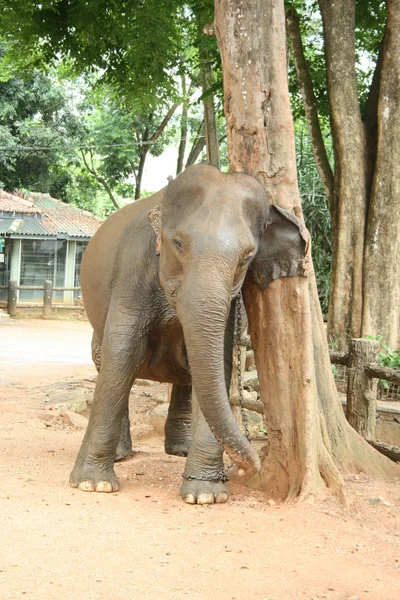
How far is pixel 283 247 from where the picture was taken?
510 centimetres

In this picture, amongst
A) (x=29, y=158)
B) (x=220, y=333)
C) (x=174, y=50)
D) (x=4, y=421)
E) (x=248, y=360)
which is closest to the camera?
(x=220, y=333)

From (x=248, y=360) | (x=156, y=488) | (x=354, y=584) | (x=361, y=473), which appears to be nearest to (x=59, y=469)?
(x=156, y=488)

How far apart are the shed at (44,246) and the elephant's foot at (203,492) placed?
22251 millimetres

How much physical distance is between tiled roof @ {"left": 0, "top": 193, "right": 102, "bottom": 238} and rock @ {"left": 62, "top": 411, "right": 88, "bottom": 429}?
59.4 ft

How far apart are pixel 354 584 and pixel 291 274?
2.14 m

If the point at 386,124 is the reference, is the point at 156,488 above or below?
below

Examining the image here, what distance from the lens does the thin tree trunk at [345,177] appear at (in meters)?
9.06

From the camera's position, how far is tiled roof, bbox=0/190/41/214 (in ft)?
82.9

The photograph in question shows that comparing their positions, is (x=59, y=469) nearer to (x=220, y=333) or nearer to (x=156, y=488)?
(x=156, y=488)

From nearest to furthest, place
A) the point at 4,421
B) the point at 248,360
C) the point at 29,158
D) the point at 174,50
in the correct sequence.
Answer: the point at 4,421 → the point at 248,360 → the point at 174,50 → the point at 29,158

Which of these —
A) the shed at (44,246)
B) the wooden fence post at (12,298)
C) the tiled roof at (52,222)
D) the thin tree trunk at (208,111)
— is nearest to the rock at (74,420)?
the thin tree trunk at (208,111)

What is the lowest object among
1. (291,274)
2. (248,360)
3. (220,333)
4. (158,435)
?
(158,435)

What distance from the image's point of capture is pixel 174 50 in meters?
12.4

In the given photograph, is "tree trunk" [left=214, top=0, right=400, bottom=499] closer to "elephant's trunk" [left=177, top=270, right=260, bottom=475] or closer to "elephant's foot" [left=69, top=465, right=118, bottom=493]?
"elephant's trunk" [left=177, top=270, right=260, bottom=475]
